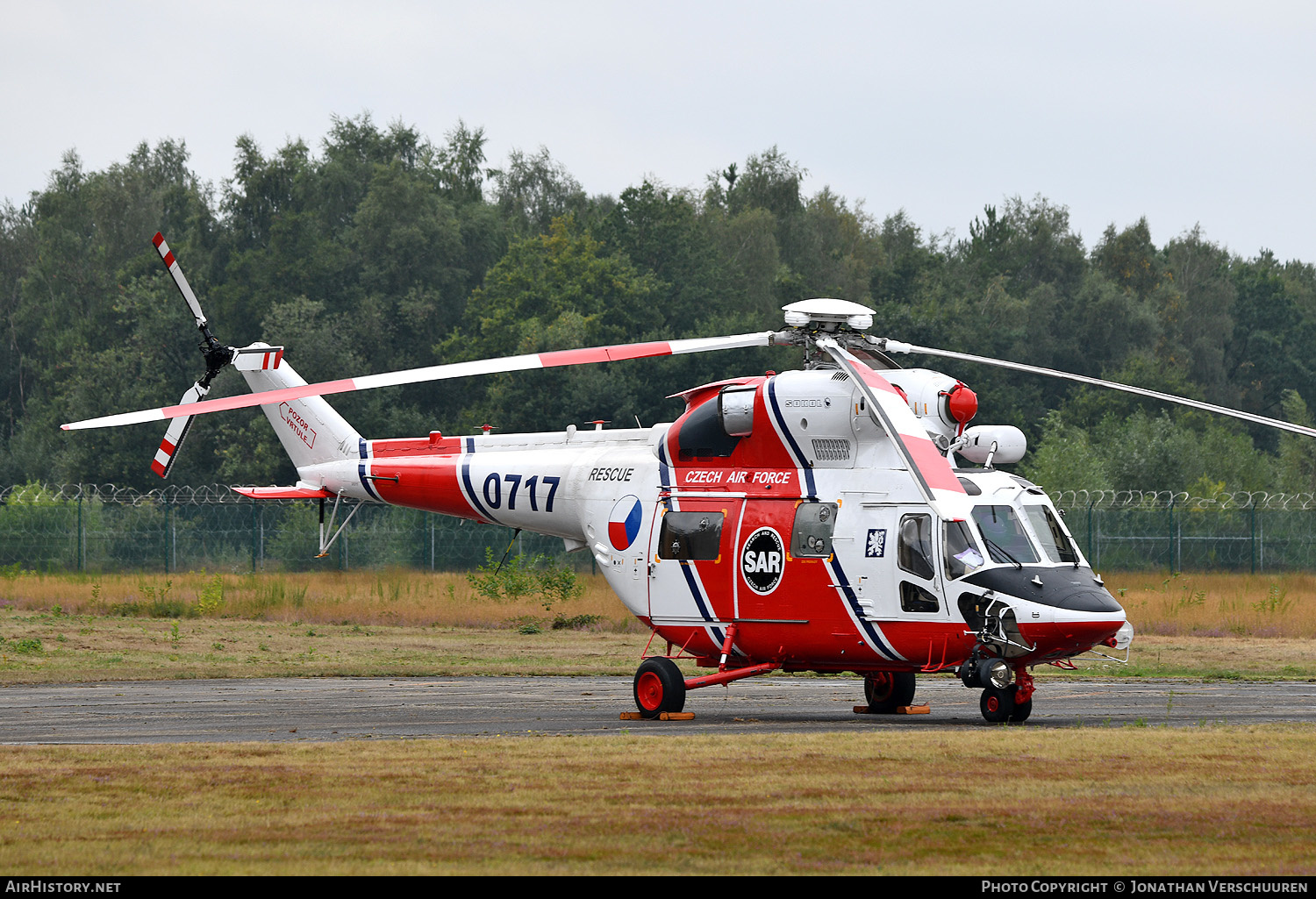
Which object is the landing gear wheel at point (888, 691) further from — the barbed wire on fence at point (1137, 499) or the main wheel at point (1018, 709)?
the barbed wire on fence at point (1137, 499)

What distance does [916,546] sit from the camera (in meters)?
15.7

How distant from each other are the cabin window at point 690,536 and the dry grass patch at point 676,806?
13.1ft

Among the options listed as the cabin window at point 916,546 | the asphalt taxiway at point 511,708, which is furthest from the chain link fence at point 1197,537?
the cabin window at point 916,546

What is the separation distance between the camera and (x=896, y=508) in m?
15.9

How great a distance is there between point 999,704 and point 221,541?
30.6m

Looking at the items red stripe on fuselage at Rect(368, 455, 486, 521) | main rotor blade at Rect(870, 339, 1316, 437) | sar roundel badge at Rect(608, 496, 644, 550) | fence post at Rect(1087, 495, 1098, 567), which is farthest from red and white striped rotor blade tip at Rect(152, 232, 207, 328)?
fence post at Rect(1087, 495, 1098, 567)

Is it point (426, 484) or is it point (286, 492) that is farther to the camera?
point (286, 492)

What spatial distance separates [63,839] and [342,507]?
4086 centimetres

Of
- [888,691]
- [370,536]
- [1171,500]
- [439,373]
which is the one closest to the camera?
[439,373]

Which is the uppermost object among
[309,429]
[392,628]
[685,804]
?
[309,429]

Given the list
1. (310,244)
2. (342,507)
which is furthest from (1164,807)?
(310,244)

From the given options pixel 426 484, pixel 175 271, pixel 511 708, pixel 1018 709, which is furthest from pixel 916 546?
pixel 175 271

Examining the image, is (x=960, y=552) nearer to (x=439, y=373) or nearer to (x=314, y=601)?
(x=439, y=373)

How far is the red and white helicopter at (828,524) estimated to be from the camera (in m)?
15.2
